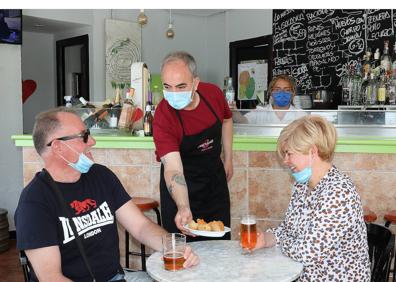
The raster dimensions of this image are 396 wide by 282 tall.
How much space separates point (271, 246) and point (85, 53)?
5.34 m

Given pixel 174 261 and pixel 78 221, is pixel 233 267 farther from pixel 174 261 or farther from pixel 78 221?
pixel 78 221

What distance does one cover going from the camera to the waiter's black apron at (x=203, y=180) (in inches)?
106

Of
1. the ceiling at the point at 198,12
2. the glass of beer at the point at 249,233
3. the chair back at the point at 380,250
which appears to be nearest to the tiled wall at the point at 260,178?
the chair back at the point at 380,250

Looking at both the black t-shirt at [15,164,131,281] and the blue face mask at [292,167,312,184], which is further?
the blue face mask at [292,167,312,184]

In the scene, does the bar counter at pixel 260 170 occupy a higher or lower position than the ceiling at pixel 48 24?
lower

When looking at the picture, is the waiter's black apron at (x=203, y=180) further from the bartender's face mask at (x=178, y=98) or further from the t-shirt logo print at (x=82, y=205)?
the t-shirt logo print at (x=82, y=205)

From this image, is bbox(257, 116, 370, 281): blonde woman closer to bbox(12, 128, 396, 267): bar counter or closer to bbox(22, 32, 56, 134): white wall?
bbox(12, 128, 396, 267): bar counter

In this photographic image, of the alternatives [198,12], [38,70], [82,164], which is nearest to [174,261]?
[82,164]

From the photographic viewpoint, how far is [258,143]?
3334 millimetres

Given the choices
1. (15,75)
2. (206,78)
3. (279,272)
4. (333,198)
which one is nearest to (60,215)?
(279,272)

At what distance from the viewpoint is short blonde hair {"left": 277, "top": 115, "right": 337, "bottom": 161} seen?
Answer: 6.06 feet

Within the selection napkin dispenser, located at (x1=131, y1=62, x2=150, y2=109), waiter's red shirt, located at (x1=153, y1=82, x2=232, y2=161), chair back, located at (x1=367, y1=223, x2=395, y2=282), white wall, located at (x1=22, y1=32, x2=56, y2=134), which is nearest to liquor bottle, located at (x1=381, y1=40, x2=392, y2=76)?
napkin dispenser, located at (x1=131, y1=62, x2=150, y2=109)

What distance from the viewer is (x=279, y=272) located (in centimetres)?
170

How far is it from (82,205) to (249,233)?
649 millimetres
